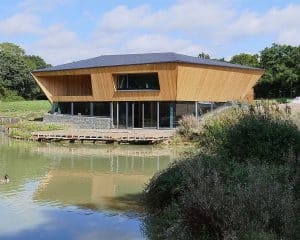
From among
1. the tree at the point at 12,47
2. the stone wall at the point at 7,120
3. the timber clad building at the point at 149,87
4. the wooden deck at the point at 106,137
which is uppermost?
the tree at the point at 12,47

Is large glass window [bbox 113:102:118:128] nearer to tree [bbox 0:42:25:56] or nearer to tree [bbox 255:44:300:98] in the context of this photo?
tree [bbox 255:44:300:98]

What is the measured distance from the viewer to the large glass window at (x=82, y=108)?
4616cm

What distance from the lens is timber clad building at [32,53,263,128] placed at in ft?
131

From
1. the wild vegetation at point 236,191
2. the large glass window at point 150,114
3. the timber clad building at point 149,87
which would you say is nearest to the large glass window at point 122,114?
the timber clad building at point 149,87

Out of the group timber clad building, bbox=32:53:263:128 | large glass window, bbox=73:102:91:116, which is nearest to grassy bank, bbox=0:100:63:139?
large glass window, bbox=73:102:91:116

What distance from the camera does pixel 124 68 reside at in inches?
1635

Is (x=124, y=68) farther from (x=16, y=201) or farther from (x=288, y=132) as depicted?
(x=288, y=132)

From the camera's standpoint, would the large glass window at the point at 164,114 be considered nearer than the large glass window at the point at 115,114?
Yes

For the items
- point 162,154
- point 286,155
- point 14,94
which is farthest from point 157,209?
point 14,94

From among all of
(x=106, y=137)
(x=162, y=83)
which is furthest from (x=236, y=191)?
(x=162, y=83)

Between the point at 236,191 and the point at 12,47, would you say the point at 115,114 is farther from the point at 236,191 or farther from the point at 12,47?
the point at 12,47

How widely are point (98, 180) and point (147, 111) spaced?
22639 mm

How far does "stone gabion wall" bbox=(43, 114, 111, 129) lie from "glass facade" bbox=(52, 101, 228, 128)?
2.32 ft

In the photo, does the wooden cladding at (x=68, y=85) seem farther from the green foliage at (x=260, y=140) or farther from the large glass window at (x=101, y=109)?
the green foliage at (x=260, y=140)
